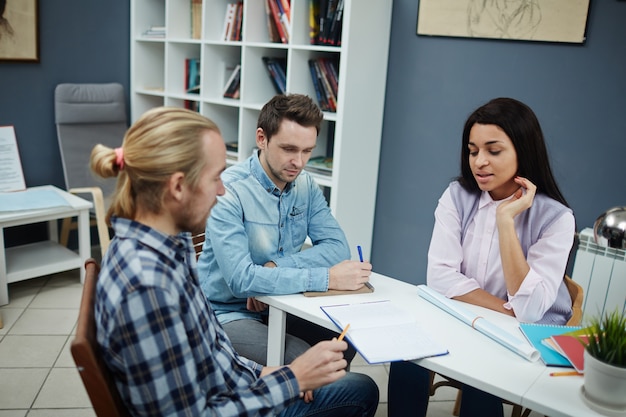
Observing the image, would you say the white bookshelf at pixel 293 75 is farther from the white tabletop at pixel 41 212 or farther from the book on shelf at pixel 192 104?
the white tabletop at pixel 41 212

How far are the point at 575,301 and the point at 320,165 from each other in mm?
1812

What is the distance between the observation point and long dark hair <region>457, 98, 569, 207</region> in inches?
73.7

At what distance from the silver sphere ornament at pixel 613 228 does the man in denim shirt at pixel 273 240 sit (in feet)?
2.20

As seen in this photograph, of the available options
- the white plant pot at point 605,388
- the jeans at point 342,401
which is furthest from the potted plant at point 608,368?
the jeans at point 342,401

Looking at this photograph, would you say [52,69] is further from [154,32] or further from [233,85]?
[233,85]

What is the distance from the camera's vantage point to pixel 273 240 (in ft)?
6.58

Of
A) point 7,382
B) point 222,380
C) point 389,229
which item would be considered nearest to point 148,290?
point 222,380

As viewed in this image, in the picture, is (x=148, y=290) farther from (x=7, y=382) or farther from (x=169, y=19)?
(x=169, y=19)

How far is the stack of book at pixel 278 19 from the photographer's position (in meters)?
3.46

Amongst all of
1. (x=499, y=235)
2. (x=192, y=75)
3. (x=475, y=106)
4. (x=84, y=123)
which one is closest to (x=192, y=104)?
(x=192, y=75)

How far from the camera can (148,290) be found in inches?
42.0

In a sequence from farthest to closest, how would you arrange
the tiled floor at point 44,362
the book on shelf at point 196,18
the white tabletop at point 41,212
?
the book on shelf at point 196,18, the white tabletop at point 41,212, the tiled floor at point 44,362

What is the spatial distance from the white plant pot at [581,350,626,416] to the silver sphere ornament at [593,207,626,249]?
15.8 inches

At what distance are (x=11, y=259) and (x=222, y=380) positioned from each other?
274cm
